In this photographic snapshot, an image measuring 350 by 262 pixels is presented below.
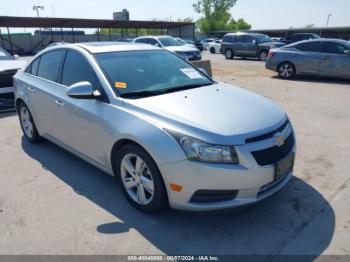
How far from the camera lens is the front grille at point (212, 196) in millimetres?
2803

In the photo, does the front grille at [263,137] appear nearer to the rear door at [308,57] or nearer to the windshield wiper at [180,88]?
the windshield wiper at [180,88]

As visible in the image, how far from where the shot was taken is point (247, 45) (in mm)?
21453

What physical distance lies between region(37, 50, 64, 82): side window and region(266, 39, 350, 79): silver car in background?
9402 millimetres

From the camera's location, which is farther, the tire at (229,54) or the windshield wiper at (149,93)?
the tire at (229,54)

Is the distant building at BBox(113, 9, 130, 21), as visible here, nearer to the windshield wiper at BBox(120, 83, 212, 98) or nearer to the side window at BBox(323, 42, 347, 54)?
the side window at BBox(323, 42, 347, 54)

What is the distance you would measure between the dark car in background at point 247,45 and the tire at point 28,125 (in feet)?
58.0

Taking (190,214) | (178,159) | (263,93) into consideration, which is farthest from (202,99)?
(263,93)

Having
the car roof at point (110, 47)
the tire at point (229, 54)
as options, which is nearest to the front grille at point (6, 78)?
the car roof at point (110, 47)

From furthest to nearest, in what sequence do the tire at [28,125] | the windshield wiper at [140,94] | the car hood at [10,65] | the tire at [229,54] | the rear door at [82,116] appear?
1. the tire at [229,54]
2. the car hood at [10,65]
3. the tire at [28,125]
4. the rear door at [82,116]
5. the windshield wiper at [140,94]

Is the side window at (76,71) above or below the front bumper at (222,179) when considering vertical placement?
above

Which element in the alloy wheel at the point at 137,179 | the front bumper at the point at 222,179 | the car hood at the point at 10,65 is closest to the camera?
the front bumper at the point at 222,179

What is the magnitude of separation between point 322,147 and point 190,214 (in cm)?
281

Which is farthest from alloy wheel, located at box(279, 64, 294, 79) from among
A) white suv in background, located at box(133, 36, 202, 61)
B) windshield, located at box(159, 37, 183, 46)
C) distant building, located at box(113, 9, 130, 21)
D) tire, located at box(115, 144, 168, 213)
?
distant building, located at box(113, 9, 130, 21)

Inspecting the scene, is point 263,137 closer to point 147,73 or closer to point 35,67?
point 147,73
